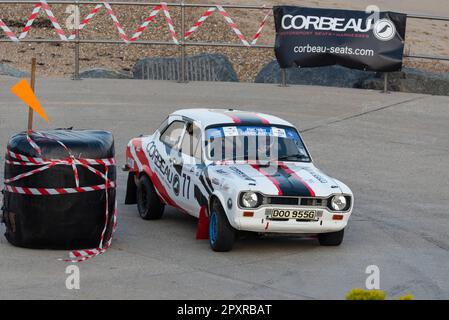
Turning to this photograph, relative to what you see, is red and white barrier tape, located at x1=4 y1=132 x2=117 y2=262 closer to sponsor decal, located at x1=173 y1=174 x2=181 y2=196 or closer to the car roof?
sponsor decal, located at x1=173 y1=174 x2=181 y2=196

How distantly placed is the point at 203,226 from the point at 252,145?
122 cm

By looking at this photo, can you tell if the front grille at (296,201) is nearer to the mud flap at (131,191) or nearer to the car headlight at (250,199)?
the car headlight at (250,199)

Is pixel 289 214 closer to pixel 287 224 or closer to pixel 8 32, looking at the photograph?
pixel 287 224

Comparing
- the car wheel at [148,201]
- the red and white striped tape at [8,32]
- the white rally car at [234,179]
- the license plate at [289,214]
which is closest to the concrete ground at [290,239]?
the car wheel at [148,201]

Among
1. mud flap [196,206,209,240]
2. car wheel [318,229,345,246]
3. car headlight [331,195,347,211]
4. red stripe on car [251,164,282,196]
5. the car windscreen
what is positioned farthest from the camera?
the car windscreen

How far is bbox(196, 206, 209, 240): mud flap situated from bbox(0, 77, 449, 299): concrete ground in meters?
0.10

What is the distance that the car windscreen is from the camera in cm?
1290

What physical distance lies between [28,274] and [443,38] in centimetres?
2792

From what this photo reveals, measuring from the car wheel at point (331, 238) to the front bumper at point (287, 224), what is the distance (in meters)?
0.24

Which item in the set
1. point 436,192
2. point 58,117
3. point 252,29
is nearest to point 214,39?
point 252,29

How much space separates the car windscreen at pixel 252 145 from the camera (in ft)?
42.3

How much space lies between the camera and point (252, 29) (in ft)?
108

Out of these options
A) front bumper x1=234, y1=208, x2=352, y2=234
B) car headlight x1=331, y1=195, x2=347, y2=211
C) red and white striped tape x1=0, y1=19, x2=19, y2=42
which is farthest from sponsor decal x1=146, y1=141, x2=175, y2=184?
red and white striped tape x1=0, y1=19, x2=19, y2=42
